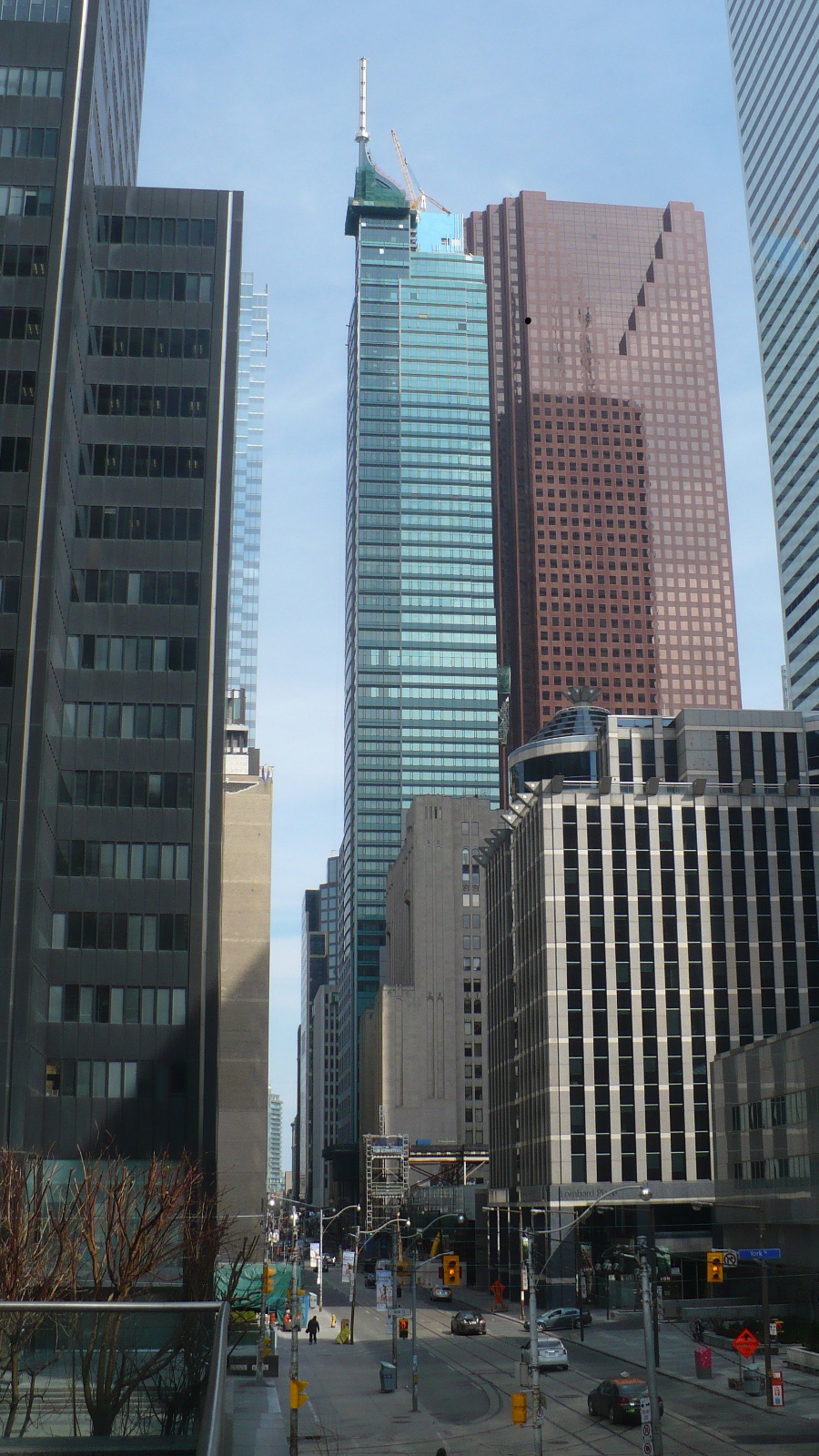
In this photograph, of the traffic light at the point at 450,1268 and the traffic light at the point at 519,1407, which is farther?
the traffic light at the point at 450,1268

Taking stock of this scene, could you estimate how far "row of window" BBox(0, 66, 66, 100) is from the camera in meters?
91.7

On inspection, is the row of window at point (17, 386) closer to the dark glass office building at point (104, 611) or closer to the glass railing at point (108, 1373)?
the dark glass office building at point (104, 611)

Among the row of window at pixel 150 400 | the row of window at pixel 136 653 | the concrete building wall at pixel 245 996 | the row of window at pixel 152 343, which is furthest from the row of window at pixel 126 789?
the concrete building wall at pixel 245 996

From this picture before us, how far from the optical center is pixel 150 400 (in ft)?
307

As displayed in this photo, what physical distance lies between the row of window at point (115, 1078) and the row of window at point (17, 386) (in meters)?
39.4

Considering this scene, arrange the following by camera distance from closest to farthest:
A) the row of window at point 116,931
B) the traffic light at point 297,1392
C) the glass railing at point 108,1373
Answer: the glass railing at point 108,1373 < the traffic light at point 297,1392 < the row of window at point 116,931

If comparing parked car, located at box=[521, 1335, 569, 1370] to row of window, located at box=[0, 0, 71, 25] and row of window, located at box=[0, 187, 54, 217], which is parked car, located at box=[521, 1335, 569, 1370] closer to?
row of window, located at box=[0, 187, 54, 217]

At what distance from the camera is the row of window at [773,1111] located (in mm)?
82562

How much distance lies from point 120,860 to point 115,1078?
12792 millimetres

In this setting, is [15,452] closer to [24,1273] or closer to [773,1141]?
[24,1273]

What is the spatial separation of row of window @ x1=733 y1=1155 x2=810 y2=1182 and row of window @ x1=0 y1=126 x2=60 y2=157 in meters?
76.9

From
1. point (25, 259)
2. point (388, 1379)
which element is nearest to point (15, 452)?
point (25, 259)

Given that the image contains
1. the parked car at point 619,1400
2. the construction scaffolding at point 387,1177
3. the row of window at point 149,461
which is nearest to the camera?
the parked car at point 619,1400

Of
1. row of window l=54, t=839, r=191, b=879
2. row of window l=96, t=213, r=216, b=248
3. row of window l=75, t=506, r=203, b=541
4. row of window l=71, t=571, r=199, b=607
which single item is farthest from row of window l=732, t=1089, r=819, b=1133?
row of window l=96, t=213, r=216, b=248
